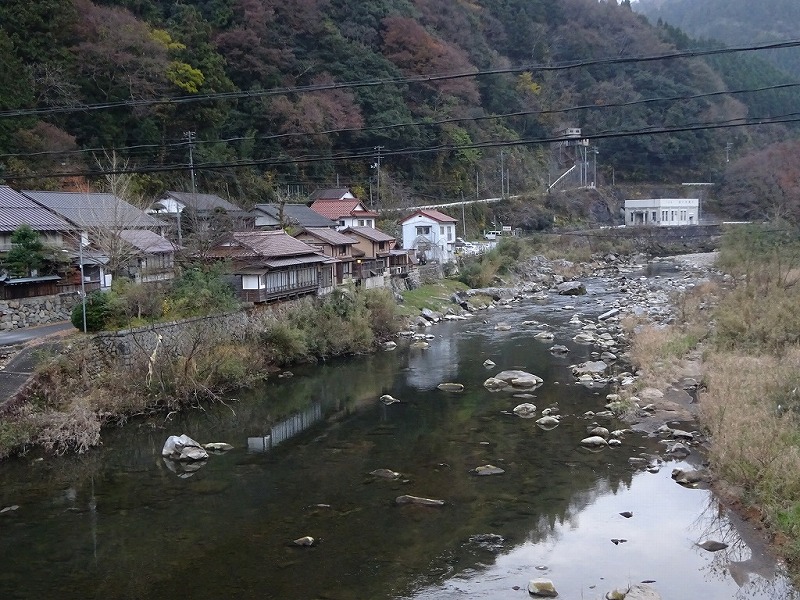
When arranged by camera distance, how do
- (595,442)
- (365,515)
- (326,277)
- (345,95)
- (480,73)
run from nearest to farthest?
1. (480,73)
2. (365,515)
3. (595,442)
4. (326,277)
5. (345,95)

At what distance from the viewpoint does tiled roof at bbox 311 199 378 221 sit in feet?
104

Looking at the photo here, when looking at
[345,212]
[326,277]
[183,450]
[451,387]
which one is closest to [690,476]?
[451,387]

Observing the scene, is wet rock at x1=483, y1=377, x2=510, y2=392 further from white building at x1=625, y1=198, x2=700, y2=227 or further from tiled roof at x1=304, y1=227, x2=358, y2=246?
white building at x1=625, y1=198, x2=700, y2=227

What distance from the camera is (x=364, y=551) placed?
848 cm

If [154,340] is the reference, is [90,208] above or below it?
above

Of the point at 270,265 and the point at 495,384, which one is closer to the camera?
the point at 495,384

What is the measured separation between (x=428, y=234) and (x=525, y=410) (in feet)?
69.4

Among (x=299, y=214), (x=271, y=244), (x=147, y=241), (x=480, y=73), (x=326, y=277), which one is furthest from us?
(x=299, y=214)

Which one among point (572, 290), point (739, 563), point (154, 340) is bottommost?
point (739, 563)

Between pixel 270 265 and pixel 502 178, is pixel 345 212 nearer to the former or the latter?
pixel 270 265

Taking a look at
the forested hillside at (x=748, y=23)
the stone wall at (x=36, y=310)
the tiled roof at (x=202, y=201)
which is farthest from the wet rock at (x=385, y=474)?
the forested hillside at (x=748, y=23)

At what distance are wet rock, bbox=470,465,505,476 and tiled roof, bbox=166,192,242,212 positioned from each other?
1654 cm

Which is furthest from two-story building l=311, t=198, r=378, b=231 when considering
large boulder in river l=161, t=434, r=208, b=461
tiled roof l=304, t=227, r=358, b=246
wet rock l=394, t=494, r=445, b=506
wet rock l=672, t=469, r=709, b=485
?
wet rock l=672, t=469, r=709, b=485

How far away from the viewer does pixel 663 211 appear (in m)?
53.7
